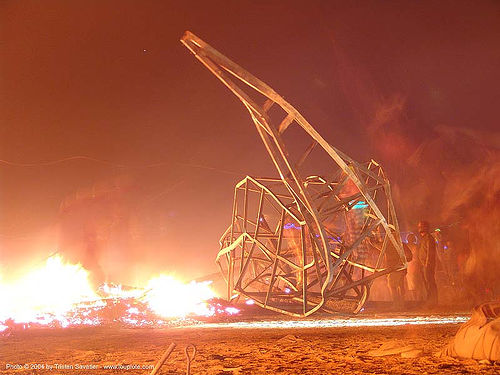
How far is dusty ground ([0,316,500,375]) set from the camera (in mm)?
5648

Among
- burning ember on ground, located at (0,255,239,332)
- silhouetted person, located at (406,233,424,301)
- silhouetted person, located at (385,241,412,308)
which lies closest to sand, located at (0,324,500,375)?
burning ember on ground, located at (0,255,239,332)

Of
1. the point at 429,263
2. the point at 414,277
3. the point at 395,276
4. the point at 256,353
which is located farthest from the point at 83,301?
the point at 414,277

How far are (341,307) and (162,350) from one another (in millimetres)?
11452

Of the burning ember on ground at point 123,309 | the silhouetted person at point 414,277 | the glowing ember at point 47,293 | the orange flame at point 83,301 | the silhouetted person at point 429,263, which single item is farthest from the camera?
the silhouetted person at point 414,277

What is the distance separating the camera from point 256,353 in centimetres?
721

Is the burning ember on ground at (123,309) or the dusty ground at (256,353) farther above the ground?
the burning ember on ground at (123,309)

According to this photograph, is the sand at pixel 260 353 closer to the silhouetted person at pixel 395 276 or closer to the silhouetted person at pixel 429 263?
the silhouetted person at pixel 395 276

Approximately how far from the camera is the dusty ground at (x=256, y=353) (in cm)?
565

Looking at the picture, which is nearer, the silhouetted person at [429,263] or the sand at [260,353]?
the sand at [260,353]

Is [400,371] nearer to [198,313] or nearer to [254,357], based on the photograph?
[254,357]

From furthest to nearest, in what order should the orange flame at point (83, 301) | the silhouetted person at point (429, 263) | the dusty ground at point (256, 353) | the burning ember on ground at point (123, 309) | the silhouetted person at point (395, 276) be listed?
the silhouetted person at point (429, 263)
the silhouetted person at point (395, 276)
the orange flame at point (83, 301)
the burning ember on ground at point (123, 309)
the dusty ground at point (256, 353)

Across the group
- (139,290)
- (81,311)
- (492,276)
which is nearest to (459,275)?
(492,276)

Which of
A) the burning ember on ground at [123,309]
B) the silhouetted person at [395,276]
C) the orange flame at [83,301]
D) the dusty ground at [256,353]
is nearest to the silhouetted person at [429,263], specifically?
the silhouetted person at [395,276]

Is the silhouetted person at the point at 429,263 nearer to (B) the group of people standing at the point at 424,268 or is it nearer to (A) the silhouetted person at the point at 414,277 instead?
(B) the group of people standing at the point at 424,268
